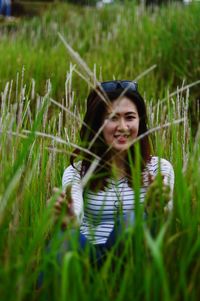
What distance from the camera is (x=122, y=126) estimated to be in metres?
1.62

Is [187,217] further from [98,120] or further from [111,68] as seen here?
[111,68]

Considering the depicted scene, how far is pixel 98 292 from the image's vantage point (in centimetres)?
104

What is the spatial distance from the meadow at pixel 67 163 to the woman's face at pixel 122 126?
8 centimetres

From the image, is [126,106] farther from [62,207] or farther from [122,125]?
[62,207]

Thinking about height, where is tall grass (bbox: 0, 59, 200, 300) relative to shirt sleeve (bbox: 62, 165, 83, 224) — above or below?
below

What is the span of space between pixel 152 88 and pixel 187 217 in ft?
7.53

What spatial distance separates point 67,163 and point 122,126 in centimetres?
38

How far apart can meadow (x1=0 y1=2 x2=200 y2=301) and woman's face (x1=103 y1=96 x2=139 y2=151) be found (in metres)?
0.08

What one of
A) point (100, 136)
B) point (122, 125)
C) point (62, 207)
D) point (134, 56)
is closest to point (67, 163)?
point (100, 136)

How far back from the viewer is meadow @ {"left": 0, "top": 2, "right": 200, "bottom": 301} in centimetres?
104

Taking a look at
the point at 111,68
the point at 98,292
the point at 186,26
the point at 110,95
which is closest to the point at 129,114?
the point at 110,95

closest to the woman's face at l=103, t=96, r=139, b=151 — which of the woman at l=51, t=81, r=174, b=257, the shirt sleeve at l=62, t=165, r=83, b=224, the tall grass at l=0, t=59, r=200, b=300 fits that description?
the woman at l=51, t=81, r=174, b=257

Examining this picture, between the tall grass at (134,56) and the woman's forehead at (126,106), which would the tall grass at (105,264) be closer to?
the woman's forehead at (126,106)

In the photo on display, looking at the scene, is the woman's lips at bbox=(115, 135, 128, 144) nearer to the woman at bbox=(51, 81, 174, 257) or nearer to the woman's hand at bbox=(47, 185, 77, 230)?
the woman at bbox=(51, 81, 174, 257)
